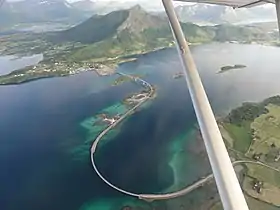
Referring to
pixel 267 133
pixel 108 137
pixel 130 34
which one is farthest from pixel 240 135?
pixel 130 34

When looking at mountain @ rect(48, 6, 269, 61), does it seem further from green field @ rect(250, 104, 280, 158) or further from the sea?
green field @ rect(250, 104, 280, 158)

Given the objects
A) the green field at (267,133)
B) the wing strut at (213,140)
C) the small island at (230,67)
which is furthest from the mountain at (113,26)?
the wing strut at (213,140)

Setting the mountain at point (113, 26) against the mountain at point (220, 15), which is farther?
the mountain at point (220, 15)

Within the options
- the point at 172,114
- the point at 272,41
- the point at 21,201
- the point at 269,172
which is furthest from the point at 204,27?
the point at 21,201

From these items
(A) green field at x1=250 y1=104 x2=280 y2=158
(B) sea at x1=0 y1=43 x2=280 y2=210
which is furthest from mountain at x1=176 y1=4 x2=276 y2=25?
(A) green field at x1=250 y1=104 x2=280 y2=158

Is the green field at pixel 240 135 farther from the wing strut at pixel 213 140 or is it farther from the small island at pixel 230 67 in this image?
the wing strut at pixel 213 140

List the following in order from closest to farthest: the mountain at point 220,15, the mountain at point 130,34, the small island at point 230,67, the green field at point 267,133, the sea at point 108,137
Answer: the sea at point 108,137 < the green field at point 267,133 < the small island at point 230,67 < the mountain at point 130,34 < the mountain at point 220,15

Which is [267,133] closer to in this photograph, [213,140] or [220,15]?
[213,140]
